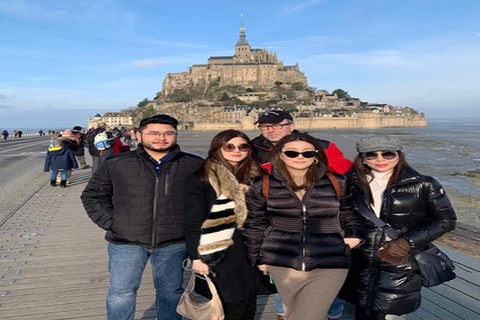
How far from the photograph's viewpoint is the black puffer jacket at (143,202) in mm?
2312

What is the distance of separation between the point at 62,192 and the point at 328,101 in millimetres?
99810

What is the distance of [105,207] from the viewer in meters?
2.41

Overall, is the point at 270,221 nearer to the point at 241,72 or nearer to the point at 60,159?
the point at 60,159

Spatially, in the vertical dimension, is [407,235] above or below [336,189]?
below

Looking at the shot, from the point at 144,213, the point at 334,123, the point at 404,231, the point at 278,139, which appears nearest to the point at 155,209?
the point at 144,213

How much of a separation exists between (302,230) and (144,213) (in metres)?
0.99

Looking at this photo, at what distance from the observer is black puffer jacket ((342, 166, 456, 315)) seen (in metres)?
2.05

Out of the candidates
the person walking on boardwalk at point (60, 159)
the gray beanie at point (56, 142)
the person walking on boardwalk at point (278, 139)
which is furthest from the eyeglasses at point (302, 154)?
the gray beanie at point (56, 142)

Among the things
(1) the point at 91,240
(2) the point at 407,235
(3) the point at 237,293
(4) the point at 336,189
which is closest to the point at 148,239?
(3) the point at 237,293

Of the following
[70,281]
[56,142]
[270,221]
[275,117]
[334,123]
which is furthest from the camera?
[334,123]

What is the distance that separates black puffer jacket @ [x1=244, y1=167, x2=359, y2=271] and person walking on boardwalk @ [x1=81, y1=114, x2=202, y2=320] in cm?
61

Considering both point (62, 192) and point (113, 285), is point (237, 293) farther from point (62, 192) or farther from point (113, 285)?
point (62, 192)

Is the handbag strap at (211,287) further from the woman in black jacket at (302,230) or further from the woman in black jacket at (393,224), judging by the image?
the woman in black jacket at (393,224)

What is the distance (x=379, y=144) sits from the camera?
215 centimetres
